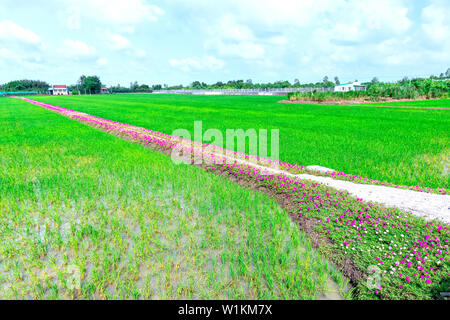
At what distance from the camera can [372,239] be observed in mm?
3973

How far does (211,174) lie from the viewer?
7449mm

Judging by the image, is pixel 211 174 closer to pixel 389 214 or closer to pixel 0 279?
pixel 389 214

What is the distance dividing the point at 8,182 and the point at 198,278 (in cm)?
618

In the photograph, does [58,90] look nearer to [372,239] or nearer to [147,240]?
[147,240]

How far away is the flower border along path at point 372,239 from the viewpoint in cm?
312

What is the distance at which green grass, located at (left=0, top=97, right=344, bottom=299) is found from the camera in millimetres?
3213

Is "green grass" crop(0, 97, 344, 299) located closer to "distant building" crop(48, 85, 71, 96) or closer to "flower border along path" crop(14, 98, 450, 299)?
"flower border along path" crop(14, 98, 450, 299)

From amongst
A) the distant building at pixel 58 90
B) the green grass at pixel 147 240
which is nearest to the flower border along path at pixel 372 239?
the green grass at pixel 147 240

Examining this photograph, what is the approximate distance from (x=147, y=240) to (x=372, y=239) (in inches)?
136

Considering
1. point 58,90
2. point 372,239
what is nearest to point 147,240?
point 372,239

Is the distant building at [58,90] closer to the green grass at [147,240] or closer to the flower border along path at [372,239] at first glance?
the green grass at [147,240]

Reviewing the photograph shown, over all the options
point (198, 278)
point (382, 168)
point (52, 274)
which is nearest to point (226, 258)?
point (198, 278)

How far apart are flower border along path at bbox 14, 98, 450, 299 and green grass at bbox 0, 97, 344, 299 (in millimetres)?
309

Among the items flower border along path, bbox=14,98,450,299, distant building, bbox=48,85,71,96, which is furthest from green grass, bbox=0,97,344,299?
distant building, bbox=48,85,71,96
